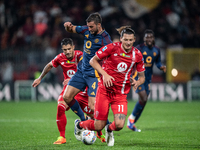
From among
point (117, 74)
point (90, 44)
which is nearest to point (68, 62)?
point (90, 44)

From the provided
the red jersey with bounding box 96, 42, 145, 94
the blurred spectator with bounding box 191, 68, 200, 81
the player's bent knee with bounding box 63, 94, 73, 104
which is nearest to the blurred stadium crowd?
the blurred spectator with bounding box 191, 68, 200, 81

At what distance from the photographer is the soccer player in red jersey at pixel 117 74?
204 inches

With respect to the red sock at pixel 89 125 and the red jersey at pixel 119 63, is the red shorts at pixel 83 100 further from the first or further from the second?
the red jersey at pixel 119 63

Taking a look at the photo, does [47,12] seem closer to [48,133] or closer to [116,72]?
[48,133]

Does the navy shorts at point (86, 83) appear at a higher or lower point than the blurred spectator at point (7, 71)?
lower

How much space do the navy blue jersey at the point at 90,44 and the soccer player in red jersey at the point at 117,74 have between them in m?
0.77

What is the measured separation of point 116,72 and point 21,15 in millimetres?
14398

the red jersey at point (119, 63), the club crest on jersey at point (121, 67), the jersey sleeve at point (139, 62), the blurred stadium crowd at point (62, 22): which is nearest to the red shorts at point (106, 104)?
the red jersey at point (119, 63)

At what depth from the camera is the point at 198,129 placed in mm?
7582

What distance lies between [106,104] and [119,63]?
68 cm

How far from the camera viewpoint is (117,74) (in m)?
5.27

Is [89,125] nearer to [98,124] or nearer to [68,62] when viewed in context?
[98,124]

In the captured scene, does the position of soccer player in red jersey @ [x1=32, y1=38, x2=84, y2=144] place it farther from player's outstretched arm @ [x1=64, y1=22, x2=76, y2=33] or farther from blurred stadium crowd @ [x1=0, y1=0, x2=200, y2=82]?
blurred stadium crowd @ [x1=0, y1=0, x2=200, y2=82]

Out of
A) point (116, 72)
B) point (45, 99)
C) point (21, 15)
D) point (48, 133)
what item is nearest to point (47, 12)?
point (21, 15)
